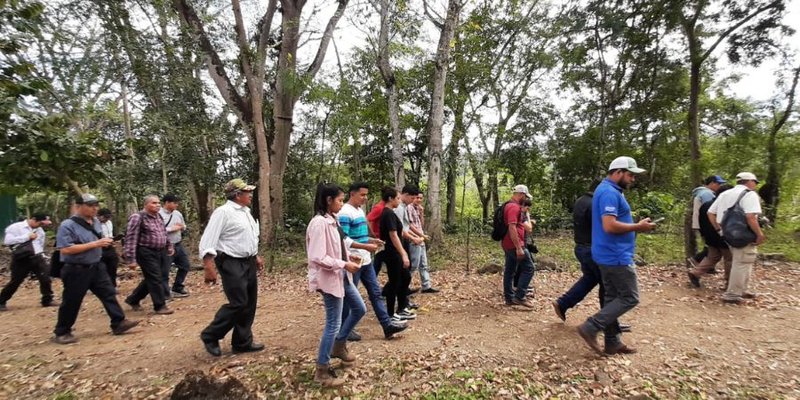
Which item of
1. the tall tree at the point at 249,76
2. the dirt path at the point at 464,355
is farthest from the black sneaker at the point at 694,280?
the tall tree at the point at 249,76

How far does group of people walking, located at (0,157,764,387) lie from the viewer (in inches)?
152

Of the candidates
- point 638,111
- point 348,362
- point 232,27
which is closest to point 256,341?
point 348,362

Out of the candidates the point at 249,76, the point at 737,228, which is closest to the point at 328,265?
the point at 737,228

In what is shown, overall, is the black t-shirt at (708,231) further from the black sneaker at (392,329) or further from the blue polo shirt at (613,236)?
the black sneaker at (392,329)

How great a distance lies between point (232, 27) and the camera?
11859mm

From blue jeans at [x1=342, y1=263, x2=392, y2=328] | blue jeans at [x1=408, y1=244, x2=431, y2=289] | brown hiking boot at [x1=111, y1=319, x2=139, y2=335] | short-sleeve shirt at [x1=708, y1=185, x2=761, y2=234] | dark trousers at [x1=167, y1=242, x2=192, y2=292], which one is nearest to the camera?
blue jeans at [x1=342, y1=263, x2=392, y2=328]

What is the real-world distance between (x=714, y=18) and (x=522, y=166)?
961cm

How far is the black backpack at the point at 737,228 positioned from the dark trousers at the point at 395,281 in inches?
178

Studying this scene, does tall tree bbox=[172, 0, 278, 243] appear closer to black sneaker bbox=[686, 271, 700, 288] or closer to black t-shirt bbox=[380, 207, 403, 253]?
black t-shirt bbox=[380, 207, 403, 253]

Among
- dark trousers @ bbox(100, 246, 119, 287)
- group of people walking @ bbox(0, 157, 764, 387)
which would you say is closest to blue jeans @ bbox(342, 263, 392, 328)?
group of people walking @ bbox(0, 157, 764, 387)

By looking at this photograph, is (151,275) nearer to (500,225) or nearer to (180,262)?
(180,262)

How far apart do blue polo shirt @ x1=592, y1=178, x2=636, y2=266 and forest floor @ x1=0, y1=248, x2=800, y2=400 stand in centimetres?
105

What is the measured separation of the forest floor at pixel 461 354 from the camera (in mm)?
3748

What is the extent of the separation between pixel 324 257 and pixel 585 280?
317 cm
